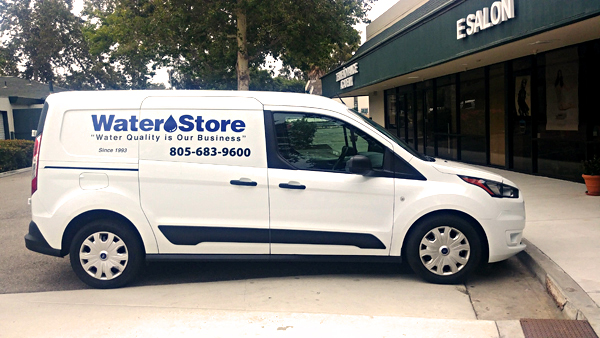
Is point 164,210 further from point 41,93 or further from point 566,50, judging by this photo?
point 41,93

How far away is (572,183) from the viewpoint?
11266 millimetres

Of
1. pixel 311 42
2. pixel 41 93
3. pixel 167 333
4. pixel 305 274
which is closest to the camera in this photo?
pixel 167 333

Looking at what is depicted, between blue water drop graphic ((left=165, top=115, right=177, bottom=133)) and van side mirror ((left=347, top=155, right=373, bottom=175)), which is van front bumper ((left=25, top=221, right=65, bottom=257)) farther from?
van side mirror ((left=347, top=155, right=373, bottom=175))

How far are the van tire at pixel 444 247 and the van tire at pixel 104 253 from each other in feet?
9.27

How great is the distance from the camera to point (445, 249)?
5660 millimetres

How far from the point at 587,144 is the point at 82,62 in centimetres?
5332

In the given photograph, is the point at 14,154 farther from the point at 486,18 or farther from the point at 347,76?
the point at 486,18

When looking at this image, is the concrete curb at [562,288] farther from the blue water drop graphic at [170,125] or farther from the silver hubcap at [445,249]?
the blue water drop graphic at [170,125]

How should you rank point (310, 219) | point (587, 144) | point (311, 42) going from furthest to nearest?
point (311, 42) → point (587, 144) → point (310, 219)

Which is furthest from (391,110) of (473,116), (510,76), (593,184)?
(593,184)

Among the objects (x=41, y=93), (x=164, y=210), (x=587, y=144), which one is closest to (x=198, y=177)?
(x=164, y=210)

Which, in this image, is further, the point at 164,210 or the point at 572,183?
the point at 572,183

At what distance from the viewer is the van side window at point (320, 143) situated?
5.83 meters

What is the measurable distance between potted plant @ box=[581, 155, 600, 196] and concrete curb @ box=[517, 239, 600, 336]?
12.5 feet
